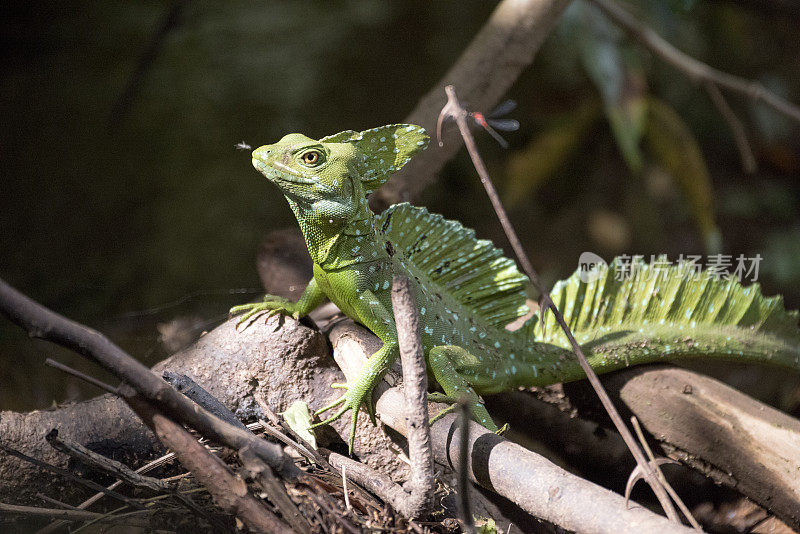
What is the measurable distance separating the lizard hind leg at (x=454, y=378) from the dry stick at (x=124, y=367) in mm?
630

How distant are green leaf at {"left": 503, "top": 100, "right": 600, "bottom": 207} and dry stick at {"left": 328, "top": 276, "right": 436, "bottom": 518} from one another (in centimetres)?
445

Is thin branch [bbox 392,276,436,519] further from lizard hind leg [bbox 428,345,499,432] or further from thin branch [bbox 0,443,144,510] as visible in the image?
thin branch [bbox 0,443,144,510]

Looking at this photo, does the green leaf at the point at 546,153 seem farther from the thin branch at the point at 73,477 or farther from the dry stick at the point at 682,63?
the thin branch at the point at 73,477

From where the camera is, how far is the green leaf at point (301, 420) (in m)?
2.23

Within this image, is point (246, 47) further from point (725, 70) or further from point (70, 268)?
point (725, 70)

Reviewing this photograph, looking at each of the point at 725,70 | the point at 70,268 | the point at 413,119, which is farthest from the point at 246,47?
the point at 725,70

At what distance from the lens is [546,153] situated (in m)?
6.13

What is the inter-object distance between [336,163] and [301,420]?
2.96ft

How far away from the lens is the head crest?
2.25 m

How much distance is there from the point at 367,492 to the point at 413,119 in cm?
202

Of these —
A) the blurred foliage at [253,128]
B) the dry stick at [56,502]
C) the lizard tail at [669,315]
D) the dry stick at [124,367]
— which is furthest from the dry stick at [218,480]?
the blurred foliage at [253,128]

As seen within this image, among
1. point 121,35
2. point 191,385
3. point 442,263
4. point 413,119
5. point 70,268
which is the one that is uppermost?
point 121,35

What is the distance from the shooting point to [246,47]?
5344mm

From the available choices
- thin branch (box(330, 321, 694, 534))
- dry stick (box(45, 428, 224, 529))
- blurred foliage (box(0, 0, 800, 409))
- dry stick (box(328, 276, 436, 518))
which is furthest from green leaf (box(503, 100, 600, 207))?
dry stick (box(45, 428, 224, 529))
